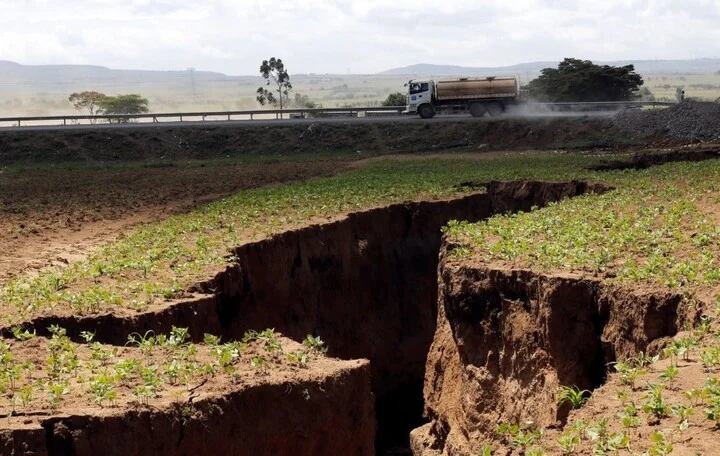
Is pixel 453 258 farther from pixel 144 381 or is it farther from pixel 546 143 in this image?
pixel 546 143

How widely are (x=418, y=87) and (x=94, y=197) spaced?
2710cm

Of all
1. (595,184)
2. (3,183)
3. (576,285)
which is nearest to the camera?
(576,285)

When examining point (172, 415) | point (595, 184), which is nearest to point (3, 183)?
point (595, 184)

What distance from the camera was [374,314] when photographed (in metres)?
26.5

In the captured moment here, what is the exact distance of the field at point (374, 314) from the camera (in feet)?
37.0

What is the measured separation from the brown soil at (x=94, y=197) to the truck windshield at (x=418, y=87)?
1423 centimetres

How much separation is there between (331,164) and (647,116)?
16357 mm

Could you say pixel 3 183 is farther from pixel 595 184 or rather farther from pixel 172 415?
pixel 172 415

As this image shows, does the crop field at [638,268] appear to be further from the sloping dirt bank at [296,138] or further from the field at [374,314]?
the sloping dirt bank at [296,138]

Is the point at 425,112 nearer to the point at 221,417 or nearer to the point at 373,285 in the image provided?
the point at 373,285

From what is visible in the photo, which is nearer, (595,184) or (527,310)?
(527,310)

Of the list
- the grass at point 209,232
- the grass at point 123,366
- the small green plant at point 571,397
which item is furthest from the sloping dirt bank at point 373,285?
the small green plant at point 571,397

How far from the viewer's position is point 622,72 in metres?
70.1

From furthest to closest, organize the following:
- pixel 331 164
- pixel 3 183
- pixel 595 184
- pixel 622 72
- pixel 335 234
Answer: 1. pixel 622 72
2. pixel 331 164
3. pixel 3 183
4. pixel 595 184
5. pixel 335 234
